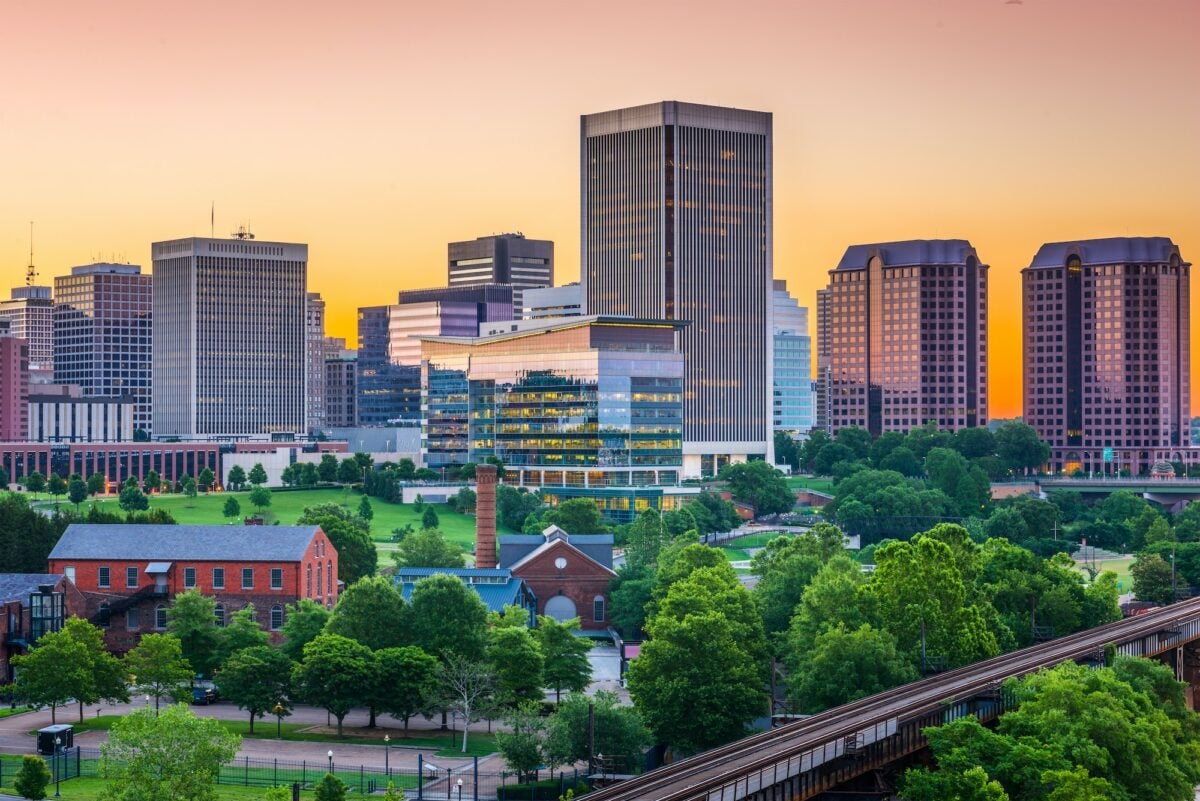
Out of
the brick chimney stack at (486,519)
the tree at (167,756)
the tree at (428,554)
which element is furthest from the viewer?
the tree at (428,554)

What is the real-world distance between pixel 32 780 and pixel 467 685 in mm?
29360

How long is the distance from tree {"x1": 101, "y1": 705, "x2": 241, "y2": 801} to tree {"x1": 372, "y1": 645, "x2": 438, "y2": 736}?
2844 cm

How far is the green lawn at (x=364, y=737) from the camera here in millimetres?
105188

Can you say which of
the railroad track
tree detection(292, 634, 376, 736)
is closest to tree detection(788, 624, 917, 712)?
the railroad track

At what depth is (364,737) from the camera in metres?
108

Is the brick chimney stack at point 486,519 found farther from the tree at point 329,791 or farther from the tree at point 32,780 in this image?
the tree at point 329,791

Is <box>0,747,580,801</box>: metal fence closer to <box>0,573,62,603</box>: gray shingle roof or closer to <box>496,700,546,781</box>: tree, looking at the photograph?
<box>496,700,546,781</box>: tree

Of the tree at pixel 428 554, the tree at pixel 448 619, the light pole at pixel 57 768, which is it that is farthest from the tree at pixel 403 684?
the tree at pixel 428 554

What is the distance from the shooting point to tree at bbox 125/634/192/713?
10950 centimetres

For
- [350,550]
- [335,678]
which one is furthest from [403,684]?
[350,550]

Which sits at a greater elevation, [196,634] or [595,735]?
[196,634]

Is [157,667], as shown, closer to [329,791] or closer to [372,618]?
[372,618]

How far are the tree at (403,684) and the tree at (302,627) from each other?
26.7 ft

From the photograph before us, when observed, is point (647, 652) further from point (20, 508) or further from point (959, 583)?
point (20, 508)
